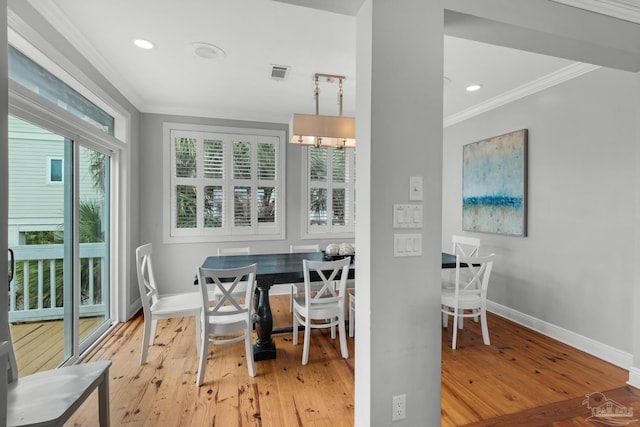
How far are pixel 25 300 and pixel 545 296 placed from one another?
4.52m

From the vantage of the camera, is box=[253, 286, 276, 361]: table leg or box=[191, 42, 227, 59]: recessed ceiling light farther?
box=[253, 286, 276, 361]: table leg

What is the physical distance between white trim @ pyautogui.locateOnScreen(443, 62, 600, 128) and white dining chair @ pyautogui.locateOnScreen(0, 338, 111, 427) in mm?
4329

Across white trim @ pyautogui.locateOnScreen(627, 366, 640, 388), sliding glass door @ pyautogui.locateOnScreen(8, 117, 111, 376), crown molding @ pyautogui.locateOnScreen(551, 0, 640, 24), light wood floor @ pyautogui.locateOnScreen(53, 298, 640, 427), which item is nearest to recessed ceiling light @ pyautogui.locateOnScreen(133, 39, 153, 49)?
sliding glass door @ pyautogui.locateOnScreen(8, 117, 111, 376)

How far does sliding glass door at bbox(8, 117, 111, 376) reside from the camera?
1994 millimetres

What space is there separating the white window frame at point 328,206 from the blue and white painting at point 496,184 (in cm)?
165

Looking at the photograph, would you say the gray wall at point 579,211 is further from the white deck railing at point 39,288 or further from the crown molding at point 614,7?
the white deck railing at point 39,288

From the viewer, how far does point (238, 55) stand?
2648mm

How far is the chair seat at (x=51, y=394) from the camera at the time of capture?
4.14ft

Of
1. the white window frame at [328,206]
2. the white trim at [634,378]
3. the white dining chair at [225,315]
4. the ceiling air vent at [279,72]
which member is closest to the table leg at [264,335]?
the white dining chair at [225,315]

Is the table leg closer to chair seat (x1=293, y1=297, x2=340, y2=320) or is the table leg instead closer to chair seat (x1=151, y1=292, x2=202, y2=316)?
chair seat (x1=293, y1=297, x2=340, y2=320)

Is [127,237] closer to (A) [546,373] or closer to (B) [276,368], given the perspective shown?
(B) [276,368]

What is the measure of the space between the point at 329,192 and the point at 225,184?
1.58 meters

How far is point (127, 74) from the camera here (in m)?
3.06
